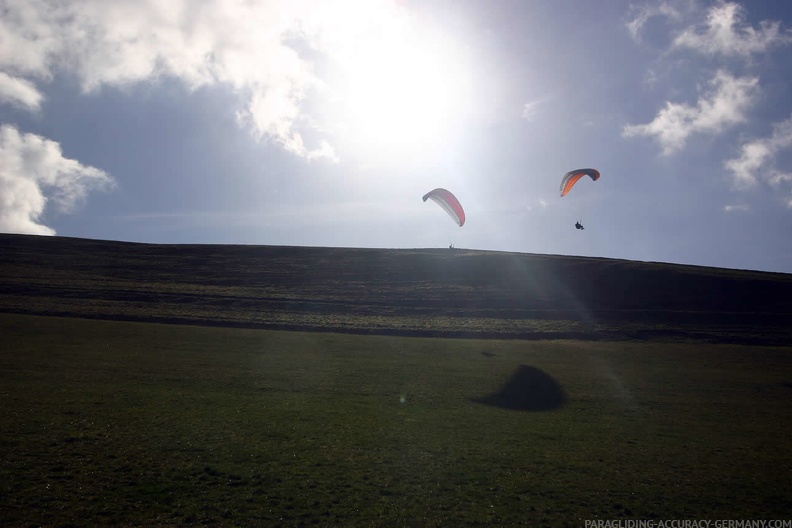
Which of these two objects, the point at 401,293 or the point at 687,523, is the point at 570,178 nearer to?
the point at 401,293

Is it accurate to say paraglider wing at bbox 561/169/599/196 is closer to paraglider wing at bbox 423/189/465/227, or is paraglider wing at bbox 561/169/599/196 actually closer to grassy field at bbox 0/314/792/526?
paraglider wing at bbox 423/189/465/227

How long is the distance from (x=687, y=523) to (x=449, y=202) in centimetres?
3633

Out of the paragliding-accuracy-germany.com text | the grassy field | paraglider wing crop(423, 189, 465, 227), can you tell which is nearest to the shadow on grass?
the grassy field

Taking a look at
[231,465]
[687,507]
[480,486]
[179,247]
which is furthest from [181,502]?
[179,247]

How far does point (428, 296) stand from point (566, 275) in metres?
22.6

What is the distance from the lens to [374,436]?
20.8m

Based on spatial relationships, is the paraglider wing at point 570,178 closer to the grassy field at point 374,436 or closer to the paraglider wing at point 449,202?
the paraglider wing at point 449,202

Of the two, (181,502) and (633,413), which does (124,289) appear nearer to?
(181,502)

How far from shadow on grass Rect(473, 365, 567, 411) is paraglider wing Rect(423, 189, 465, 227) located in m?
18.9

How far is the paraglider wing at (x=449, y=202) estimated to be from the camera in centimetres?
4803

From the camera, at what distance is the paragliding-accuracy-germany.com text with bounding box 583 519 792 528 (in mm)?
14223

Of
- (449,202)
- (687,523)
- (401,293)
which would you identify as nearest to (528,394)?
(687,523)

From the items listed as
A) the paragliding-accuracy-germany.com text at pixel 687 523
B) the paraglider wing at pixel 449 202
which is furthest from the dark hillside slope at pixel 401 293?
the paragliding-accuracy-germany.com text at pixel 687 523

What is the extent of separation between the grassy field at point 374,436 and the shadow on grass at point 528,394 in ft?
0.62
